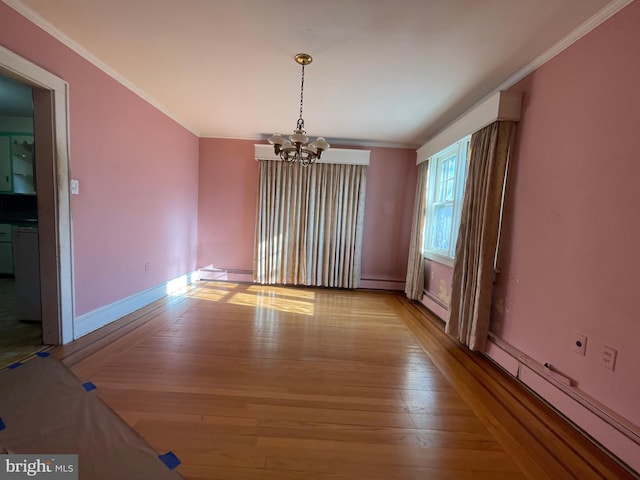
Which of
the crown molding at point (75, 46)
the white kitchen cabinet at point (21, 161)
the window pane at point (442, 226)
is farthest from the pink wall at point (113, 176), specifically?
the window pane at point (442, 226)

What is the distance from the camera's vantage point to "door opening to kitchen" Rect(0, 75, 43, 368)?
237 centimetres

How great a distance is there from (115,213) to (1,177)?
9.93ft

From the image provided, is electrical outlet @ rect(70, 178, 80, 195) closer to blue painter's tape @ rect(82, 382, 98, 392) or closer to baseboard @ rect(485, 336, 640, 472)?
blue painter's tape @ rect(82, 382, 98, 392)

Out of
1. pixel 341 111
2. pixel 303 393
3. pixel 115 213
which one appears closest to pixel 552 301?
pixel 303 393

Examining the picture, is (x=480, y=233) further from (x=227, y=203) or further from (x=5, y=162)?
(x=5, y=162)

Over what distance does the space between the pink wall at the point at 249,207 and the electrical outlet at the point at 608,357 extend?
3.13 meters

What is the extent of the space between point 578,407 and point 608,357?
39 centimetres

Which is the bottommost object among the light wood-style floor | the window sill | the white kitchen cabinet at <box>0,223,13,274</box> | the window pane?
the light wood-style floor

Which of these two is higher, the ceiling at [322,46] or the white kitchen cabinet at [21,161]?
the ceiling at [322,46]

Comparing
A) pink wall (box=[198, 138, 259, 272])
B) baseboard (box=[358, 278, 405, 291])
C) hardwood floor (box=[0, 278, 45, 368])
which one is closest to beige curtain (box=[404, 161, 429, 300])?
baseboard (box=[358, 278, 405, 291])

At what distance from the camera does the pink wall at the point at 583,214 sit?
1416 mm

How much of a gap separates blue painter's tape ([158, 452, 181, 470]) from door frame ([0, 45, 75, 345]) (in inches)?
70.3

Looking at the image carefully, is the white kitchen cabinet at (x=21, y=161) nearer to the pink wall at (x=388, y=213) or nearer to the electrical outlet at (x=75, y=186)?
the electrical outlet at (x=75, y=186)

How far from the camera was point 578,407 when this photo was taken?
160cm
